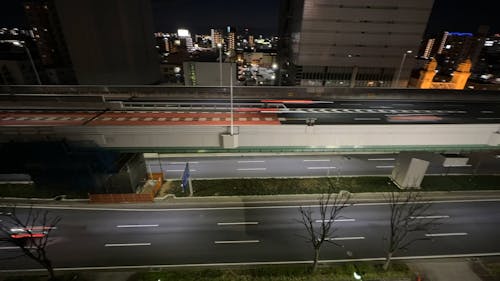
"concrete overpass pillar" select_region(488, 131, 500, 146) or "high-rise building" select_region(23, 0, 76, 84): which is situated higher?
"high-rise building" select_region(23, 0, 76, 84)

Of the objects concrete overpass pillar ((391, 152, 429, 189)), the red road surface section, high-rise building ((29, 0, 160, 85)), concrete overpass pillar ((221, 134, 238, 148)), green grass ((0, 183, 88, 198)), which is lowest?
green grass ((0, 183, 88, 198))

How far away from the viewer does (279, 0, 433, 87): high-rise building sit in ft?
148

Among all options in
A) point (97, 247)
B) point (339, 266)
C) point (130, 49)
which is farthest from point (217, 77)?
point (339, 266)

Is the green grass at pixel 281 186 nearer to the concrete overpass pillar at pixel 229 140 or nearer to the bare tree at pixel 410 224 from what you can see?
the bare tree at pixel 410 224

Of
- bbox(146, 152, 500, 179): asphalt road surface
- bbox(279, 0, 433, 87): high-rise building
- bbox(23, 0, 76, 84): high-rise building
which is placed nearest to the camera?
bbox(146, 152, 500, 179): asphalt road surface

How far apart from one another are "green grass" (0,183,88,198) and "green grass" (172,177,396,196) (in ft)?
31.5

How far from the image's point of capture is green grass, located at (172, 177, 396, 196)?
20203 mm

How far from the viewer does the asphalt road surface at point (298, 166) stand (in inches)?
924

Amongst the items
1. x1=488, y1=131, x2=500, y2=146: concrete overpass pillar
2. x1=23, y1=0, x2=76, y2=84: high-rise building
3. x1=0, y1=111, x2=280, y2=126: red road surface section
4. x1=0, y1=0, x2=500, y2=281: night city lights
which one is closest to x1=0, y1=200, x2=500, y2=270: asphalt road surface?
x1=0, y1=0, x2=500, y2=281: night city lights

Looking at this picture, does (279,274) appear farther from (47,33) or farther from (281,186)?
(47,33)

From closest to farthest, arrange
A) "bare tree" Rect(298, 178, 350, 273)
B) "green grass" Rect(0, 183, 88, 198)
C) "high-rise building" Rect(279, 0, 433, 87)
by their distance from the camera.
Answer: "bare tree" Rect(298, 178, 350, 273) → "green grass" Rect(0, 183, 88, 198) → "high-rise building" Rect(279, 0, 433, 87)

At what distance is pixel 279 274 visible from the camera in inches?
496

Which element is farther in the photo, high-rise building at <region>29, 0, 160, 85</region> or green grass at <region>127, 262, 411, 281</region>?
high-rise building at <region>29, 0, 160, 85</region>

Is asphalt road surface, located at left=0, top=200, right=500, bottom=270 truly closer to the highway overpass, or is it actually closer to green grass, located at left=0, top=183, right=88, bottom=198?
green grass, located at left=0, top=183, right=88, bottom=198
